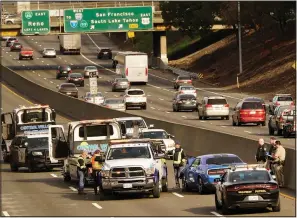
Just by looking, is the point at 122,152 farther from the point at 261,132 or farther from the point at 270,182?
the point at 261,132

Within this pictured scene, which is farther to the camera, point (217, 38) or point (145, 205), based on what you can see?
point (217, 38)

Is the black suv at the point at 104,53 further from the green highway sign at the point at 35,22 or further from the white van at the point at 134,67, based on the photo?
the white van at the point at 134,67

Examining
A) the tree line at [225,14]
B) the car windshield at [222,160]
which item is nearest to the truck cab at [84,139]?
the car windshield at [222,160]

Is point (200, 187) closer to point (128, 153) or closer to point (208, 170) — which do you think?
point (208, 170)

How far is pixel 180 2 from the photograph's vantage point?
119m

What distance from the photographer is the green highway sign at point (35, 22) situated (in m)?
110

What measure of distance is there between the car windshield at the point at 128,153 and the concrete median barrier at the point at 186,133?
4276 millimetres

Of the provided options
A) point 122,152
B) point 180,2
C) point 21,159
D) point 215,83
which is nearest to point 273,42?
point 215,83

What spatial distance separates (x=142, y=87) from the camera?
10438cm

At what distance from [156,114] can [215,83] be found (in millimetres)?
31351

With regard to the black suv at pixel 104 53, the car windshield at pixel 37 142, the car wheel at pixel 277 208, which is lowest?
the car wheel at pixel 277 208

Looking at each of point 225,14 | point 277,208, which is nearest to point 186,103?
point 225,14

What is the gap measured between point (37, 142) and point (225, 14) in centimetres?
6402

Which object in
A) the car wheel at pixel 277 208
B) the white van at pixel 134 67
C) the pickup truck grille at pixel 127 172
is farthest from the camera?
the white van at pixel 134 67
